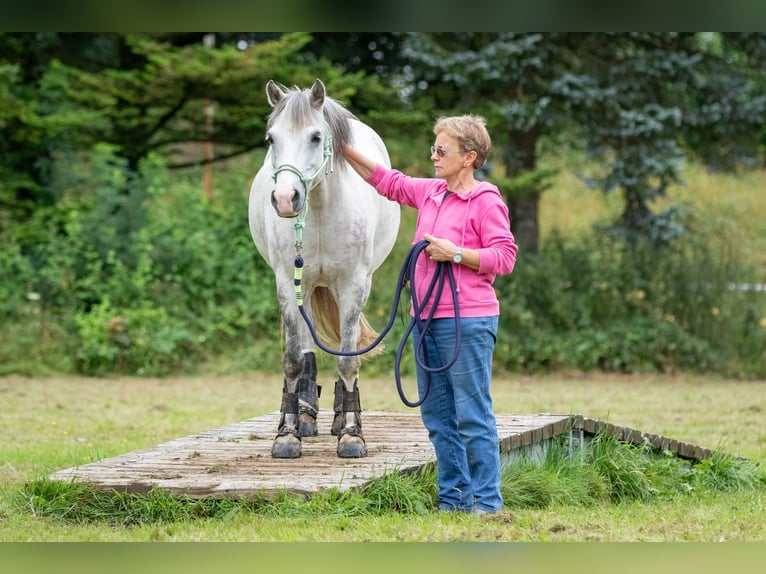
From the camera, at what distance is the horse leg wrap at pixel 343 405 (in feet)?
18.4

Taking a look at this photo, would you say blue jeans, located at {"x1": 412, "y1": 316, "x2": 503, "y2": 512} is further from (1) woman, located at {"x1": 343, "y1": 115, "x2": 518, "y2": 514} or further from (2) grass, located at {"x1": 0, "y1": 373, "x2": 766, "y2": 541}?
(2) grass, located at {"x1": 0, "y1": 373, "x2": 766, "y2": 541}

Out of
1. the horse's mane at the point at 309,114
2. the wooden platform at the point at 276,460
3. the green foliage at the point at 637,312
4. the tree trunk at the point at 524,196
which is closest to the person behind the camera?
the wooden platform at the point at 276,460

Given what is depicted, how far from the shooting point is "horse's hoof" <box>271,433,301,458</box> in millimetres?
5395

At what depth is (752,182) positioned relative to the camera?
59.9ft

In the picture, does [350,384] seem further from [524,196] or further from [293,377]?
[524,196]

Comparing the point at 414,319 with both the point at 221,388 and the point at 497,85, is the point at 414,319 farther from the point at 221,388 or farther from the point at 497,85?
the point at 497,85

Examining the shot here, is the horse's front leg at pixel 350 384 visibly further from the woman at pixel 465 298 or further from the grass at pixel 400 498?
the woman at pixel 465 298

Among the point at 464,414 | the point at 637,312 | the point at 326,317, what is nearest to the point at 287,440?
the point at 326,317

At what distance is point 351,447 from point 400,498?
73cm

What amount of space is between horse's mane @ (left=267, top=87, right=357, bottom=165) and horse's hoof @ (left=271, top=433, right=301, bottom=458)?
1460 millimetres

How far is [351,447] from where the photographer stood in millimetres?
5387

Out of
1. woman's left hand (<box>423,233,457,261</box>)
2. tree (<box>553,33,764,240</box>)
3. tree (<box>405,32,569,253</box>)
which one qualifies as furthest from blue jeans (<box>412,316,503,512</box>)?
tree (<box>553,33,764,240</box>)

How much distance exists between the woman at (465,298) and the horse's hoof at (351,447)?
827mm
